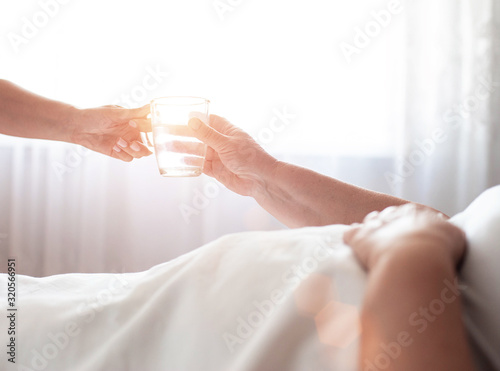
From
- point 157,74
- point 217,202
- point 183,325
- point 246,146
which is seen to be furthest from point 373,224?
point 157,74

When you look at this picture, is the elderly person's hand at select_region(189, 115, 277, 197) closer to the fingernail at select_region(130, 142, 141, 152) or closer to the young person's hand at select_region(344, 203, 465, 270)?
the fingernail at select_region(130, 142, 141, 152)

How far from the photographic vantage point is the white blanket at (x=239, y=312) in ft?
1.34

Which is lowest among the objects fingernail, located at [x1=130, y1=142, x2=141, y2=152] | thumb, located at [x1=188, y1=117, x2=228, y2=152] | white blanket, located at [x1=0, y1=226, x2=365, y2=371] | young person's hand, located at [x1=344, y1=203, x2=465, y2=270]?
white blanket, located at [x1=0, y1=226, x2=365, y2=371]

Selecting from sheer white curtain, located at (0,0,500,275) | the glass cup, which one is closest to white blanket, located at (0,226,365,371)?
the glass cup

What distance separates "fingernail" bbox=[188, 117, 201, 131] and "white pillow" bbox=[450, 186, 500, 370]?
23.9 inches

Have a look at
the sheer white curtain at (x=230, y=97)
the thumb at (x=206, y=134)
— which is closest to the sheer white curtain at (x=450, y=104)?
the sheer white curtain at (x=230, y=97)

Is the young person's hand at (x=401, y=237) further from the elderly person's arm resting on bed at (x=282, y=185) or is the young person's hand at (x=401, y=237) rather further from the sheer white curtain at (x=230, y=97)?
the sheer white curtain at (x=230, y=97)

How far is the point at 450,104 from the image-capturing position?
2307 mm

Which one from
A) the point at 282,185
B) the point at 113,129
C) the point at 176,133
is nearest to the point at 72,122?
the point at 113,129

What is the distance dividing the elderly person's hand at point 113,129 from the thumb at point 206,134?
0.72 ft

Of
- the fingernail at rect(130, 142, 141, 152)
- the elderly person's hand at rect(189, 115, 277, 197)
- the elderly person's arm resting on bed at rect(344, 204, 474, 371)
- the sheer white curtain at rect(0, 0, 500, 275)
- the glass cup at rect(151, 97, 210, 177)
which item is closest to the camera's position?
the elderly person's arm resting on bed at rect(344, 204, 474, 371)

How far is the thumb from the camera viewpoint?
0.95 meters

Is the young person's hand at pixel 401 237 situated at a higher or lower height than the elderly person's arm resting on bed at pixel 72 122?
lower

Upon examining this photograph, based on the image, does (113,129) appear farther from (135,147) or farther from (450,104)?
(450,104)
